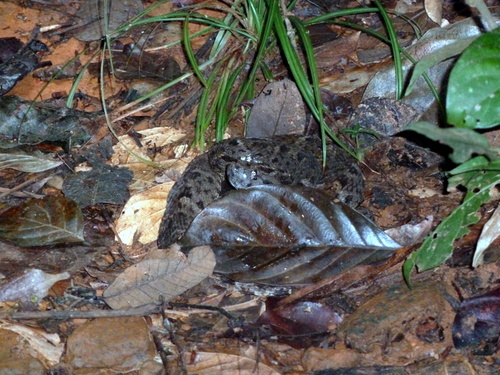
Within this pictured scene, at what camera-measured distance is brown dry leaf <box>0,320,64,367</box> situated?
3.67 m

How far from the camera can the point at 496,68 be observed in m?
3.26

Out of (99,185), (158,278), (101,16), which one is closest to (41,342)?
(158,278)

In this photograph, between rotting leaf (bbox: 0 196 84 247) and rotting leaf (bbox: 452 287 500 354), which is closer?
rotting leaf (bbox: 452 287 500 354)

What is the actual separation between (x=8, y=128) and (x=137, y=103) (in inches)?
41.8

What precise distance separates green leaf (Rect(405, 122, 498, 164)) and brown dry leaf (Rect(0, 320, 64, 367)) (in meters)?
2.16

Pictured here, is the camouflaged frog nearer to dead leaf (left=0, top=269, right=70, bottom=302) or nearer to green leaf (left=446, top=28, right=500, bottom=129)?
dead leaf (left=0, top=269, right=70, bottom=302)

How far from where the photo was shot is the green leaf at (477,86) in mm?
3143

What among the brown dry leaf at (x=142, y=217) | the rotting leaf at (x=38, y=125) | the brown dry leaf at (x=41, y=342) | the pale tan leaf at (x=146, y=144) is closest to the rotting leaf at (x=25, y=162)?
the rotting leaf at (x=38, y=125)

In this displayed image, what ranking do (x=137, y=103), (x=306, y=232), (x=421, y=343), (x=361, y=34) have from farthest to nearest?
(x=361, y=34) → (x=137, y=103) → (x=306, y=232) → (x=421, y=343)

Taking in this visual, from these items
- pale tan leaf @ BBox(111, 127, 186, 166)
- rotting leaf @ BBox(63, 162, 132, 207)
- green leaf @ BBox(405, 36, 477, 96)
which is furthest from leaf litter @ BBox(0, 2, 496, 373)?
green leaf @ BBox(405, 36, 477, 96)

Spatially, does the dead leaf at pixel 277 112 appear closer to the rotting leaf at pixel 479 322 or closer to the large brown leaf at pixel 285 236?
the large brown leaf at pixel 285 236

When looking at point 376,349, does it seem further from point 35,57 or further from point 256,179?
point 35,57

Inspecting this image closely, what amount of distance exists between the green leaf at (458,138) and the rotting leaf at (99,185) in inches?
101

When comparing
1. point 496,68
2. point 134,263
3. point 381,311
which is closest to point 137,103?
point 134,263
